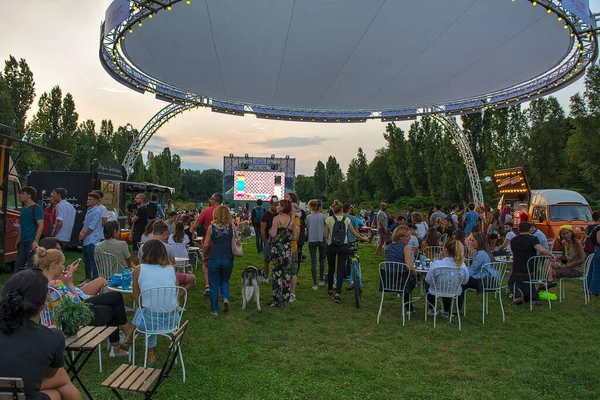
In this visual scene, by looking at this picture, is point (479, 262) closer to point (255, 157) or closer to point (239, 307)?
point (239, 307)

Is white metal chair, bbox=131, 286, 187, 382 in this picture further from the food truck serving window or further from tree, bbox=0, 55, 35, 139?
tree, bbox=0, 55, 35, 139

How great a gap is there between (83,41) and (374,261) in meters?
11.8

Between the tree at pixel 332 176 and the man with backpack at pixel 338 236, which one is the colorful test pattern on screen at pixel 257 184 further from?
the tree at pixel 332 176

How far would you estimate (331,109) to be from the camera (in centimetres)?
2128

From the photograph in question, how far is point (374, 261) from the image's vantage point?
38.4ft

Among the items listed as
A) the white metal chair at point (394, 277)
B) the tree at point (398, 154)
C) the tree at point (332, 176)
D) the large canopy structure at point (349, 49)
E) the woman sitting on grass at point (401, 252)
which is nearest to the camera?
the white metal chair at point (394, 277)

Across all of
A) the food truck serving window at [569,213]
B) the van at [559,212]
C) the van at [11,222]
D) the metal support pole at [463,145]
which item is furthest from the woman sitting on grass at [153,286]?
the metal support pole at [463,145]

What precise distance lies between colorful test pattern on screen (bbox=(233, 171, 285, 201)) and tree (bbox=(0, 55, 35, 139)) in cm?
1489

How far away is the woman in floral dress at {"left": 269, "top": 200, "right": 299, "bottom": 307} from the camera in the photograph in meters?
6.29

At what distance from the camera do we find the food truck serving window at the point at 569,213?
40.8ft

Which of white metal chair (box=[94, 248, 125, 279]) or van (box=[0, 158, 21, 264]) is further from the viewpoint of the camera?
van (box=[0, 158, 21, 264])

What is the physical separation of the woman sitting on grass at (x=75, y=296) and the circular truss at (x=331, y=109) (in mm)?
7158

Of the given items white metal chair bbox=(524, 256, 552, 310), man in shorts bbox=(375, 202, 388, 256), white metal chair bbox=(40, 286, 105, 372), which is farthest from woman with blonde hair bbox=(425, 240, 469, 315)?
man in shorts bbox=(375, 202, 388, 256)

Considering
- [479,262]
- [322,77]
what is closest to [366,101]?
Answer: [322,77]
